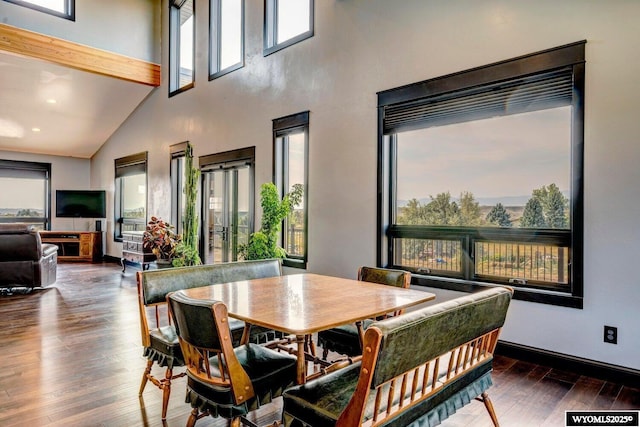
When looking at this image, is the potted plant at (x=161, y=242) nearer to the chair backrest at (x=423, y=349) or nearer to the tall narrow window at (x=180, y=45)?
the tall narrow window at (x=180, y=45)

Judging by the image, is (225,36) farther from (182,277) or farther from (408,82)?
(182,277)

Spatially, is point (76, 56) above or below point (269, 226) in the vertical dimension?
above

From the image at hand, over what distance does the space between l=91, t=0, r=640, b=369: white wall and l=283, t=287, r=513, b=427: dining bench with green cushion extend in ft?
4.81

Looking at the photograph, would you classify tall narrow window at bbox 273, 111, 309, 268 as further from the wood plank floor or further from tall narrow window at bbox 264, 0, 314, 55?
the wood plank floor

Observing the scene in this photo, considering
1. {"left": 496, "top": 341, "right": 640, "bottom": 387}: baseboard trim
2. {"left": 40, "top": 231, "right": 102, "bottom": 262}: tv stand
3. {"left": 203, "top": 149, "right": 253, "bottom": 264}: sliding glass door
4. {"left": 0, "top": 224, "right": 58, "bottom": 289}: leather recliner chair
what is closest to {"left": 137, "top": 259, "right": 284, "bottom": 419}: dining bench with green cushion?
{"left": 496, "top": 341, "right": 640, "bottom": 387}: baseboard trim

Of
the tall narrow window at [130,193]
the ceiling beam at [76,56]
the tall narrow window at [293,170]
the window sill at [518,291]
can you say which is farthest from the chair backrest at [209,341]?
the tall narrow window at [130,193]

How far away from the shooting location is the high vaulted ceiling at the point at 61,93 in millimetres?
6773

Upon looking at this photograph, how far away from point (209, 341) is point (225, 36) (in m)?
6.18

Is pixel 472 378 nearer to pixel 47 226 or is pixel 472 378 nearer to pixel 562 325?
pixel 562 325

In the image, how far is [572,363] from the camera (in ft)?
9.98

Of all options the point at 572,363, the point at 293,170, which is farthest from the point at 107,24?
the point at 572,363

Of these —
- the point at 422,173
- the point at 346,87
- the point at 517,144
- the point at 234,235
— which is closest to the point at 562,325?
the point at 517,144

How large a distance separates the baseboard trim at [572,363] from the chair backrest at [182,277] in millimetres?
2057

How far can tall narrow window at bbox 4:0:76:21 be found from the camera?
6.56m
